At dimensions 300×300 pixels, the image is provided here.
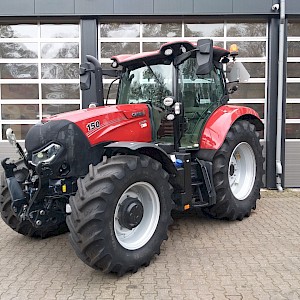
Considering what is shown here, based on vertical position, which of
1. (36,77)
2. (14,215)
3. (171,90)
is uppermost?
(36,77)

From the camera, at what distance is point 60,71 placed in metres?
8.78

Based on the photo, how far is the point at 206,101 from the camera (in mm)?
5844

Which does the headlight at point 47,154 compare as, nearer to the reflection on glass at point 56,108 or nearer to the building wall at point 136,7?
the reflection on glass at point 56,108

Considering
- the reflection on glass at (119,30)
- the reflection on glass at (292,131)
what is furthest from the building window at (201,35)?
the reflection on glass at (292,131)

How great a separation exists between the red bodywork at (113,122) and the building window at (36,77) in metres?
4.06

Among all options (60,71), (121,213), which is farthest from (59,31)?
(121,213)

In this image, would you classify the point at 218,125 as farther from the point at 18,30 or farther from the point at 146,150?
the point at 18,30

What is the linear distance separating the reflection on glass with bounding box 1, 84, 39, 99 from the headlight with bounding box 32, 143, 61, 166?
184 inches

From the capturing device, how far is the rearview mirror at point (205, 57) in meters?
4.67

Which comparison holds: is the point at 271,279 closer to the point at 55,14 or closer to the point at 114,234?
the point at 114,234

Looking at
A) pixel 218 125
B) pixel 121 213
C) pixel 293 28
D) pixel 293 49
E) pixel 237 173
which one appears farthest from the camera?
pixel 293 49

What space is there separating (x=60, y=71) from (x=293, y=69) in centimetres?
498

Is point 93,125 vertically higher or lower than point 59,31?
lower

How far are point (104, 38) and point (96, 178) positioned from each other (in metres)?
5.49
